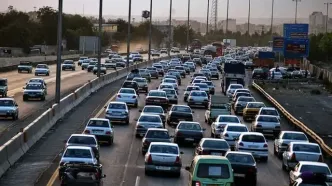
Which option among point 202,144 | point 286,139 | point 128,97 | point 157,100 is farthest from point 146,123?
point 128,97

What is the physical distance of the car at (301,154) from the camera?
29.7 m

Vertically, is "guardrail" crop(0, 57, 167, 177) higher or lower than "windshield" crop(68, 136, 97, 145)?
lower

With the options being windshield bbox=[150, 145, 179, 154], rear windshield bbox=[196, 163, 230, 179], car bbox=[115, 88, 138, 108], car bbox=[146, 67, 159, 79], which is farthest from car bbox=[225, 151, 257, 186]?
car bbox=[146, 67, 159, 79]

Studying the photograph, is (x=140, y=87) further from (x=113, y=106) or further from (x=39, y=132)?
(x=39, y=132)

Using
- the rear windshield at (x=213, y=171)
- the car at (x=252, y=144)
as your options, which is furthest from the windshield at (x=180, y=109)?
the rear windshield at (x=213, y=171)

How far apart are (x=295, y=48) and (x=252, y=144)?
6922 cm

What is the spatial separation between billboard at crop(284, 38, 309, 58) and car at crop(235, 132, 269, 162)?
68054 millimetres

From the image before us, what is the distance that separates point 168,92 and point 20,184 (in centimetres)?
3398

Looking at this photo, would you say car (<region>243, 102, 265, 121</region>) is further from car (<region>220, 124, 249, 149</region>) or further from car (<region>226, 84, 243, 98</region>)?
car (<region>220, 124, 249, 149</region>)

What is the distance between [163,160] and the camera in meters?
27.5

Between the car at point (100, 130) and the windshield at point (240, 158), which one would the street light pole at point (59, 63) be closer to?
the car at point (100, 130)

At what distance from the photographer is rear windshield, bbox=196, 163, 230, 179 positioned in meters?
21.3

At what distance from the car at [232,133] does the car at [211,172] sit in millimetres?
13791

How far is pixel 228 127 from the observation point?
36500 millimetres
